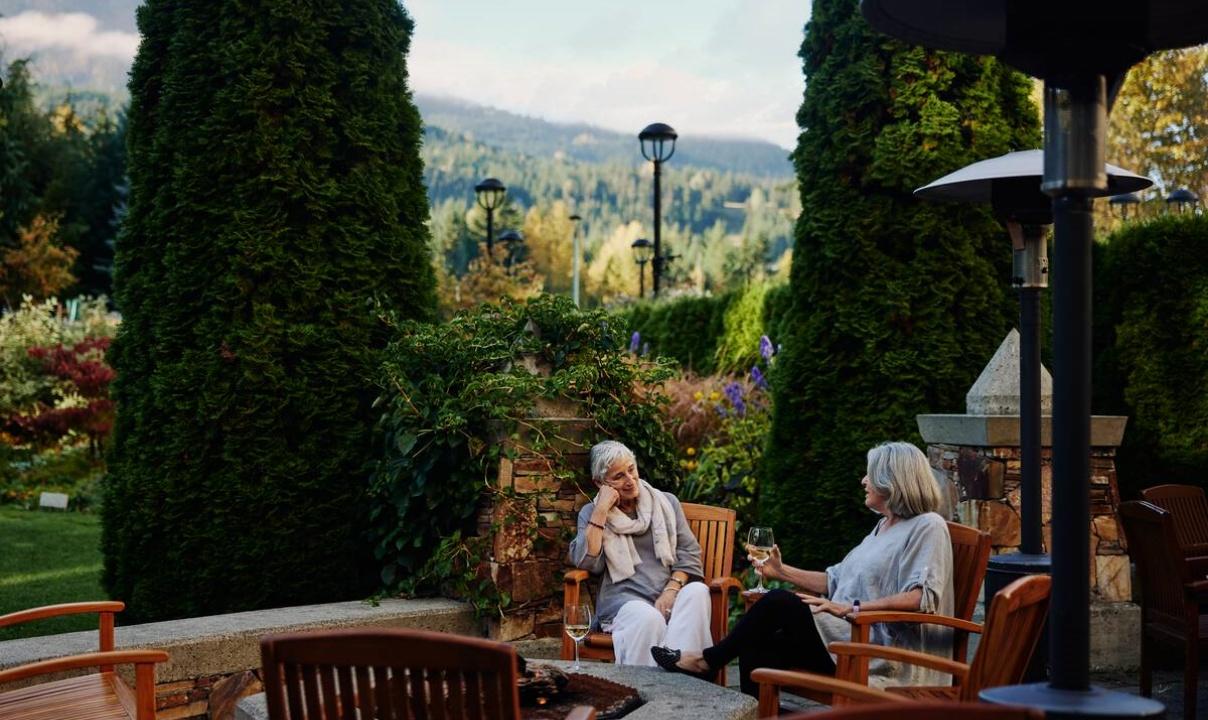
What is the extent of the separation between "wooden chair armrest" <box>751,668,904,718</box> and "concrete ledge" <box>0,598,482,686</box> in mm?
2110

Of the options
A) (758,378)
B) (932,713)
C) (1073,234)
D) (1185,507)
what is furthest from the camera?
(758,378)

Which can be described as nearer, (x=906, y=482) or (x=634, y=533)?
(x=906, y=482)

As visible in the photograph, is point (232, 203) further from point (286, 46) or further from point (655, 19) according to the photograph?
point (655, 19)

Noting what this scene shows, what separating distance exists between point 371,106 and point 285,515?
219 cm

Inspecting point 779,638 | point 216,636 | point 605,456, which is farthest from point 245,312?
point 779,638

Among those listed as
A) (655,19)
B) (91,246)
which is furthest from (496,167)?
(91,246)

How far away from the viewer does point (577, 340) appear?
5.90 metres

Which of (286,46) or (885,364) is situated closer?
(286,46)

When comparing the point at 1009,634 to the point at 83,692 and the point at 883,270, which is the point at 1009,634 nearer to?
the point at 83,692

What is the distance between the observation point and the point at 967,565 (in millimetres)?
4301

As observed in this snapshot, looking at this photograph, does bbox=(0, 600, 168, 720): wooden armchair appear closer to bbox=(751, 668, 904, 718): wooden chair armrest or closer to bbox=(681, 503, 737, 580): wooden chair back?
bbox=(751, 668, 904, 718): wooden chair armrest

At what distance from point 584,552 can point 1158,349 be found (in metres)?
3.63

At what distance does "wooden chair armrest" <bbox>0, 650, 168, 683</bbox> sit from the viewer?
3299 mm

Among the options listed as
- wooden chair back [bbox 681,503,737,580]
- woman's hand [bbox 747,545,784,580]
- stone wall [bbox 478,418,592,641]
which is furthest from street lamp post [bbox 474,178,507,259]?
woman's hand [bbox 747,545,784,580]
